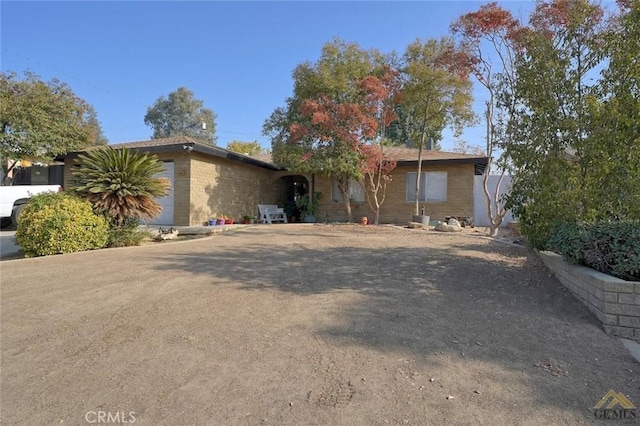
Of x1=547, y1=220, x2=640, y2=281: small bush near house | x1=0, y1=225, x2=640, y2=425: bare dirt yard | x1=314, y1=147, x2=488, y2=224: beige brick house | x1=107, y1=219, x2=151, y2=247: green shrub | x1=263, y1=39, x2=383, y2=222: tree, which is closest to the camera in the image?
x1=0, y1=225, x2=640, y2=425: bare dirt yard

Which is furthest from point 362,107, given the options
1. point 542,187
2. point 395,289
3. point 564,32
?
point 395,289

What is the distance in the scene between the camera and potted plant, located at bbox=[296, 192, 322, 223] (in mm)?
17234

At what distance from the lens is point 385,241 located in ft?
28.3

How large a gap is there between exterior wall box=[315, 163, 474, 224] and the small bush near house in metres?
11.7

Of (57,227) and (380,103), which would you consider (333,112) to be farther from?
(57,227)

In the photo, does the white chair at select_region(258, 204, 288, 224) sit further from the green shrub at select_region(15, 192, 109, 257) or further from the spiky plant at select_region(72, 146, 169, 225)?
the green shrub at select_region(15, 192, 109, 257)

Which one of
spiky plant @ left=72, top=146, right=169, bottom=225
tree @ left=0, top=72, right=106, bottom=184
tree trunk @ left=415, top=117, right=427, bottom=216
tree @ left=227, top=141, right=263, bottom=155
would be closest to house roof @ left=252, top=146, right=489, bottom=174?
tree trunk @ left=415, top=117, right=427, bottom=216

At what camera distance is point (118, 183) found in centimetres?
862

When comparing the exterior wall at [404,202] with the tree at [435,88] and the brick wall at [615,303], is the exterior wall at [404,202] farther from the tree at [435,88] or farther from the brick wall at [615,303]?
the brick wall at [615,303]

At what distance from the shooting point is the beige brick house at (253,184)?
13609 millimetres

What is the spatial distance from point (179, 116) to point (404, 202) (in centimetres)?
4047

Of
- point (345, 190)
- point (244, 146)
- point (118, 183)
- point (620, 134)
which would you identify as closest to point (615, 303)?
point (620, 134)

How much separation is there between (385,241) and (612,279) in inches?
199

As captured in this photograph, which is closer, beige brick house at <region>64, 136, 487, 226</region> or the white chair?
beige brick house at <region>64, 136, 487, 226</region>
